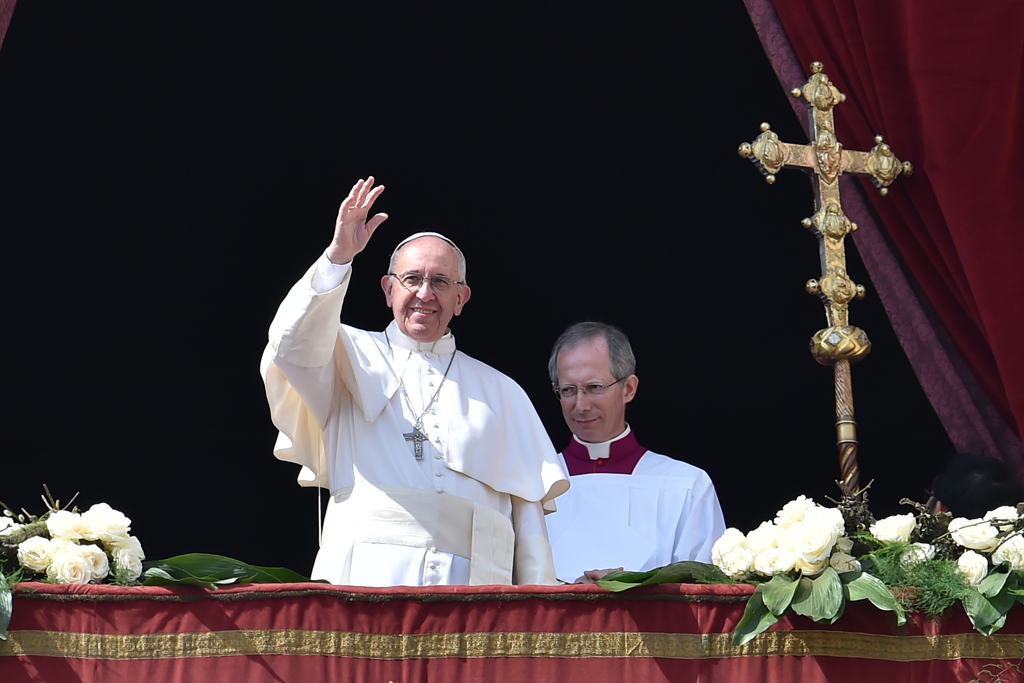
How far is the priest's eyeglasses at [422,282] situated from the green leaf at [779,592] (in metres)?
1.28

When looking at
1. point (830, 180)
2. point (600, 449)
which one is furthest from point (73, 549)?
point (830, 180)

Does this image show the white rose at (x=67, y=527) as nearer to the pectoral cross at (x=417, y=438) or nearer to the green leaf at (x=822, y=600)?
the pectoral cross at (x=417, y=438)

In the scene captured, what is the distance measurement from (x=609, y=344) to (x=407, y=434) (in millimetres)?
1242

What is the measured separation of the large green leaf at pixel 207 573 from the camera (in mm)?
2975

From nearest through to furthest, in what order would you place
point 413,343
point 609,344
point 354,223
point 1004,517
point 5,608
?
point 5,608
point 1004,517
point 354,223
point 413,343
point 609,344

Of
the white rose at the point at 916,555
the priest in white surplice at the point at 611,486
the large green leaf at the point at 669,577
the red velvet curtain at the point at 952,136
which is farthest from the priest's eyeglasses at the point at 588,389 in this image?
the white rose at the point at 916,555

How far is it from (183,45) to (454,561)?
10.1 ft

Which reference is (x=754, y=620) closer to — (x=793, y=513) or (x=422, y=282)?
(x=793, y=513)

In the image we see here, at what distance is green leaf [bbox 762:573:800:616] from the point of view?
116 inches

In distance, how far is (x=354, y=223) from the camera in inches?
136

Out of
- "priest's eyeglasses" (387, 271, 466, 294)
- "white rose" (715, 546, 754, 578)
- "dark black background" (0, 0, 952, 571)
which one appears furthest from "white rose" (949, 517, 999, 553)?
"dark black background" (0, 0, 952, 571)

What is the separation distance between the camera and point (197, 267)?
6121 mm

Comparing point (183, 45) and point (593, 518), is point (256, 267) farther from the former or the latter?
point (593, 518)

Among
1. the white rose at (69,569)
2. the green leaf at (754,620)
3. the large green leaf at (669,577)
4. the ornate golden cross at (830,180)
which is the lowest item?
the green leaf at (754,620)
